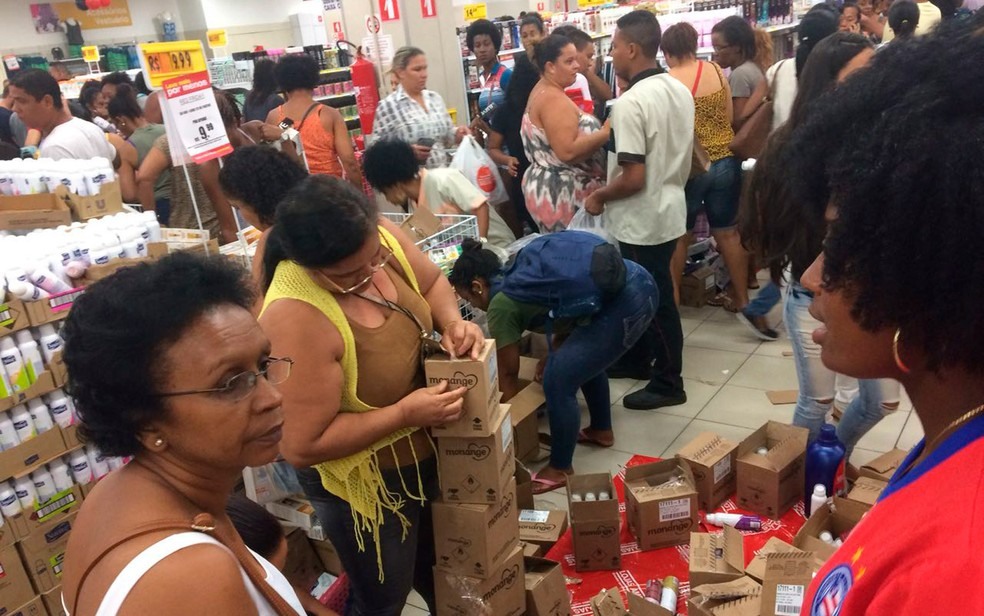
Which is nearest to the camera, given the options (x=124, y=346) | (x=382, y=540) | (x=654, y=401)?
Answer: (x=124, y=346)

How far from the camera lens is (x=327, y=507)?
197 cm

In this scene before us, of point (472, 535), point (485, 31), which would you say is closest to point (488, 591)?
point (472, 535)

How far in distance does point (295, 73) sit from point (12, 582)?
10.7 feet

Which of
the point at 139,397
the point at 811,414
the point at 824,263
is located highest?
the point at 824,263

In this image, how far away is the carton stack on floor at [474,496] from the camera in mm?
1902

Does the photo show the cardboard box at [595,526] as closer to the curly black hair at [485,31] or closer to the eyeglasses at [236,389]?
the eyeglasses at [236,389]

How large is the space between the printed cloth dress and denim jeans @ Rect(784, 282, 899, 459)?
175 centimetres

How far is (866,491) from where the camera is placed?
259 cm

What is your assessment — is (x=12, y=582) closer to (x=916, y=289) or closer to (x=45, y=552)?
(x=45, y=552)

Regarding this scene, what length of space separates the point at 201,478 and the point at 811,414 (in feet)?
8.08

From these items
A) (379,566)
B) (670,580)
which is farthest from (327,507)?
(670,580)

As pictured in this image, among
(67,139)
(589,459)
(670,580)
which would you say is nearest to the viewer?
(670,580)

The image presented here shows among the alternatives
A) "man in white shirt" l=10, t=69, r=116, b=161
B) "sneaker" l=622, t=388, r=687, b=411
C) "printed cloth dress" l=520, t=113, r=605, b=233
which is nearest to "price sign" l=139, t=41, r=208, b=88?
"man in white shirt" l=10, t=69, r=116, b=161

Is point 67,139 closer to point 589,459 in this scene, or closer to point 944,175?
point 589,459
